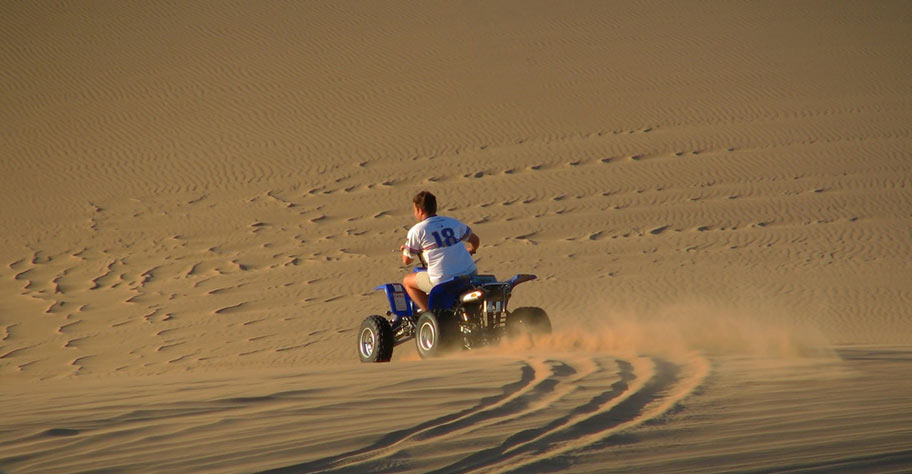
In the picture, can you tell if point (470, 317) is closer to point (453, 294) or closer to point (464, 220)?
point (453, 294)

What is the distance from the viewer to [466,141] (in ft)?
71.5

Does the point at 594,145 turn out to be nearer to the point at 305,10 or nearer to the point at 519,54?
the point at 519,54

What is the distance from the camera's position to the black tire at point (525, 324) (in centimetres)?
747

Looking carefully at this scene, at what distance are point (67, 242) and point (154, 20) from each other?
18.5 m

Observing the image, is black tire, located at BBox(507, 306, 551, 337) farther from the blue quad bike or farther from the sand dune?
the sand dune

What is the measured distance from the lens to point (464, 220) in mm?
16297

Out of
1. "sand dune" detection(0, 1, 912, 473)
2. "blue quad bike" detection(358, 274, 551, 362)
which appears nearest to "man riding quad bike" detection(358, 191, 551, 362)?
"blue quad bike" detection(358, 274, 551, 362)

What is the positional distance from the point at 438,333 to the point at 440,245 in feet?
2.07

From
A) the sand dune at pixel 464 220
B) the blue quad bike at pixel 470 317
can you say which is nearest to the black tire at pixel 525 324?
the blue quad bike at pixel 470 317

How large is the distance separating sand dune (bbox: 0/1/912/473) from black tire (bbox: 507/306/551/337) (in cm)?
25

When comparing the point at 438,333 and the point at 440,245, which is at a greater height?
the point at 440,245

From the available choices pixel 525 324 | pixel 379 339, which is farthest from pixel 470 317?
pixel 379 339

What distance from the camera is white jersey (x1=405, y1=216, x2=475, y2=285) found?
7.36 m

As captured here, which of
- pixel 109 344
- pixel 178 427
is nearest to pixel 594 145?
A: pixel 109 344
